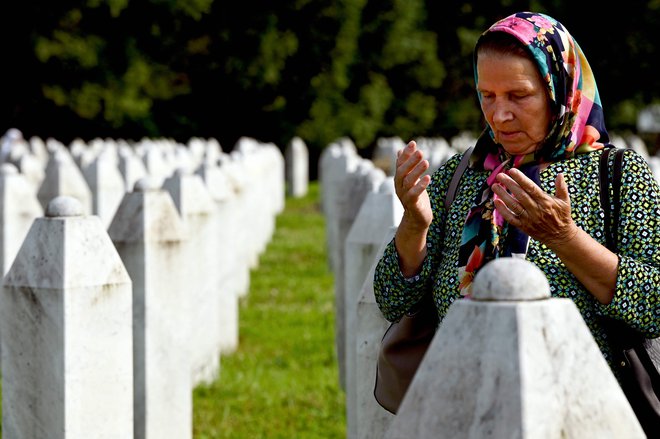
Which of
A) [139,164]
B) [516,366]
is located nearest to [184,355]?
[516,366]

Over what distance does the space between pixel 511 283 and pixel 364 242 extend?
159 inches

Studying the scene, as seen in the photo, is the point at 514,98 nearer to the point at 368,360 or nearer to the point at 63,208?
the point at 368,360

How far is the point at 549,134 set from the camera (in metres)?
3.91

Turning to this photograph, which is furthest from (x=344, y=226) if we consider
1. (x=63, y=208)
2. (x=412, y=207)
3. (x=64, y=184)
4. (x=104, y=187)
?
(x=412, y=207)

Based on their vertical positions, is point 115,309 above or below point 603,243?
below

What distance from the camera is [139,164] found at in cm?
1463

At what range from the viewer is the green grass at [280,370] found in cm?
846

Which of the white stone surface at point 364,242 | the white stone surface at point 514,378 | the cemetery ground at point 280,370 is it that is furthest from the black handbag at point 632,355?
the cemetery ground at point 280,370

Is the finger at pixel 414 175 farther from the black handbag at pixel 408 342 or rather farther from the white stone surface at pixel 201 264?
the white stone surface at pixel 201 264

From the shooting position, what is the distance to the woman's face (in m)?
3.86

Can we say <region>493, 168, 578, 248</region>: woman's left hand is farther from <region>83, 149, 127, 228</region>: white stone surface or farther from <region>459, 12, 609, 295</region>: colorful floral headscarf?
<region>83, 149, 127, 228</region>: white stone surface

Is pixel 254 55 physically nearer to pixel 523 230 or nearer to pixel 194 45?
pixel 194 45

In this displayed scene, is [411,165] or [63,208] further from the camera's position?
A: [63,208]

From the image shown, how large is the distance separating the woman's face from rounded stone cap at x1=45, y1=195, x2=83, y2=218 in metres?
2.07
